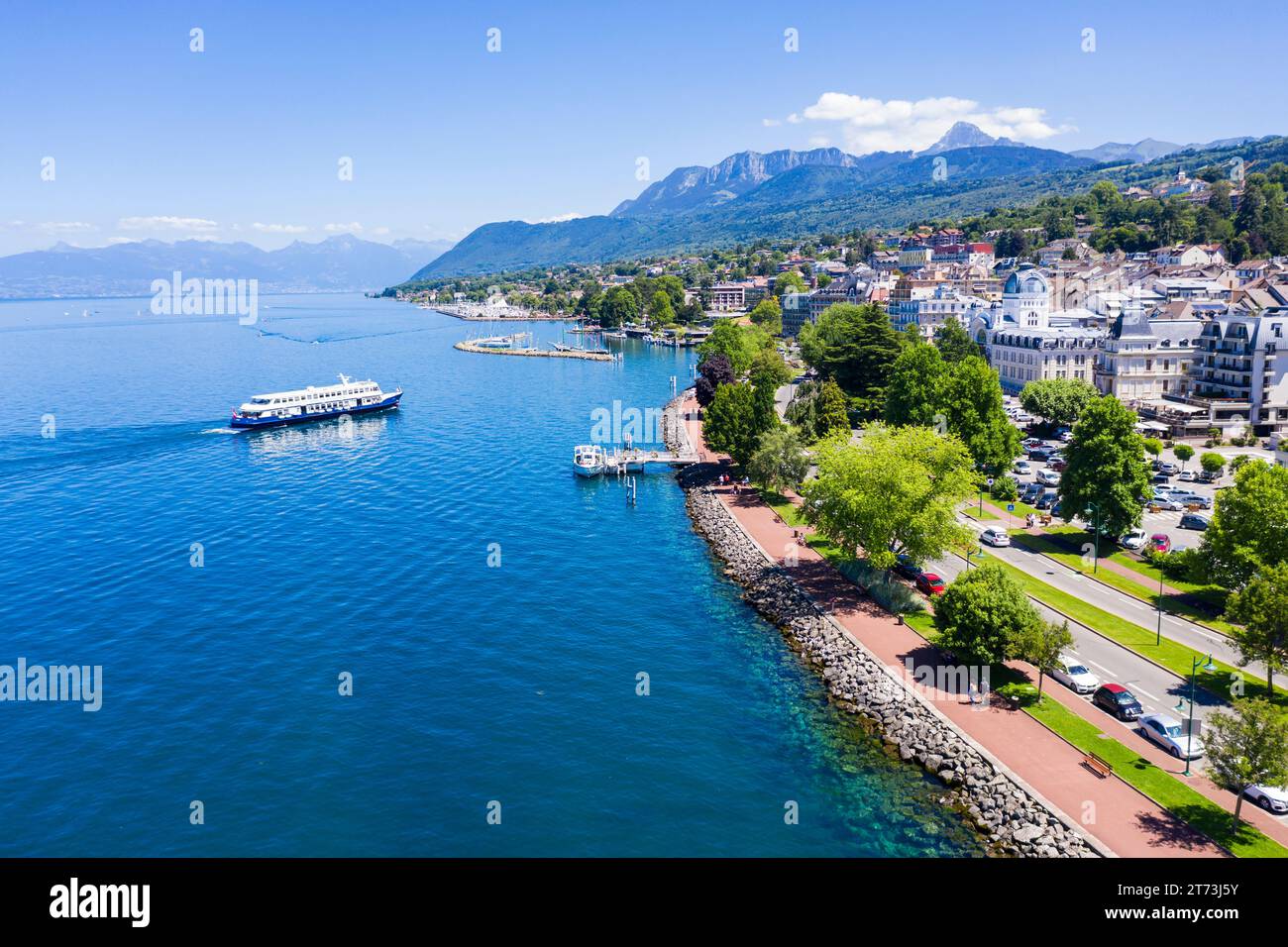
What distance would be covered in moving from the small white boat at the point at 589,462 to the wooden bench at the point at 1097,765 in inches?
2414

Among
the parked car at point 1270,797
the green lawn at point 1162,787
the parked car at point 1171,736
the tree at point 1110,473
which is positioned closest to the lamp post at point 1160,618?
the tree at point 1110,473

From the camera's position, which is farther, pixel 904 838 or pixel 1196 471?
pixel 1196 471

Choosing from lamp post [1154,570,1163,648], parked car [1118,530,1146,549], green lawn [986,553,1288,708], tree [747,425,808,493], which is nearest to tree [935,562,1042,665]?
green lawn [986,553,1288,708]

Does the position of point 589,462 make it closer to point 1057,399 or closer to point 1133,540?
point 1133,540

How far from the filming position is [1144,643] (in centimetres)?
4488

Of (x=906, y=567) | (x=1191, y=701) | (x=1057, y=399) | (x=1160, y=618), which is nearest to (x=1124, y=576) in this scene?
(x=1160, y=618)

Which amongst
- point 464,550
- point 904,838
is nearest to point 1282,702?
point 904,838

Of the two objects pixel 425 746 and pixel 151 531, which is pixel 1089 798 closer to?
pixel 425 746

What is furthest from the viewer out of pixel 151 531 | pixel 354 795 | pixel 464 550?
pixel 151 531

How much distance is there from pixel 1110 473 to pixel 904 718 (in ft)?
95.1

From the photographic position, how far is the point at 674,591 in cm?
5934

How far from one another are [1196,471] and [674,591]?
54164 mm

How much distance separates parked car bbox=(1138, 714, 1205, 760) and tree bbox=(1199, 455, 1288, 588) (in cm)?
1428
